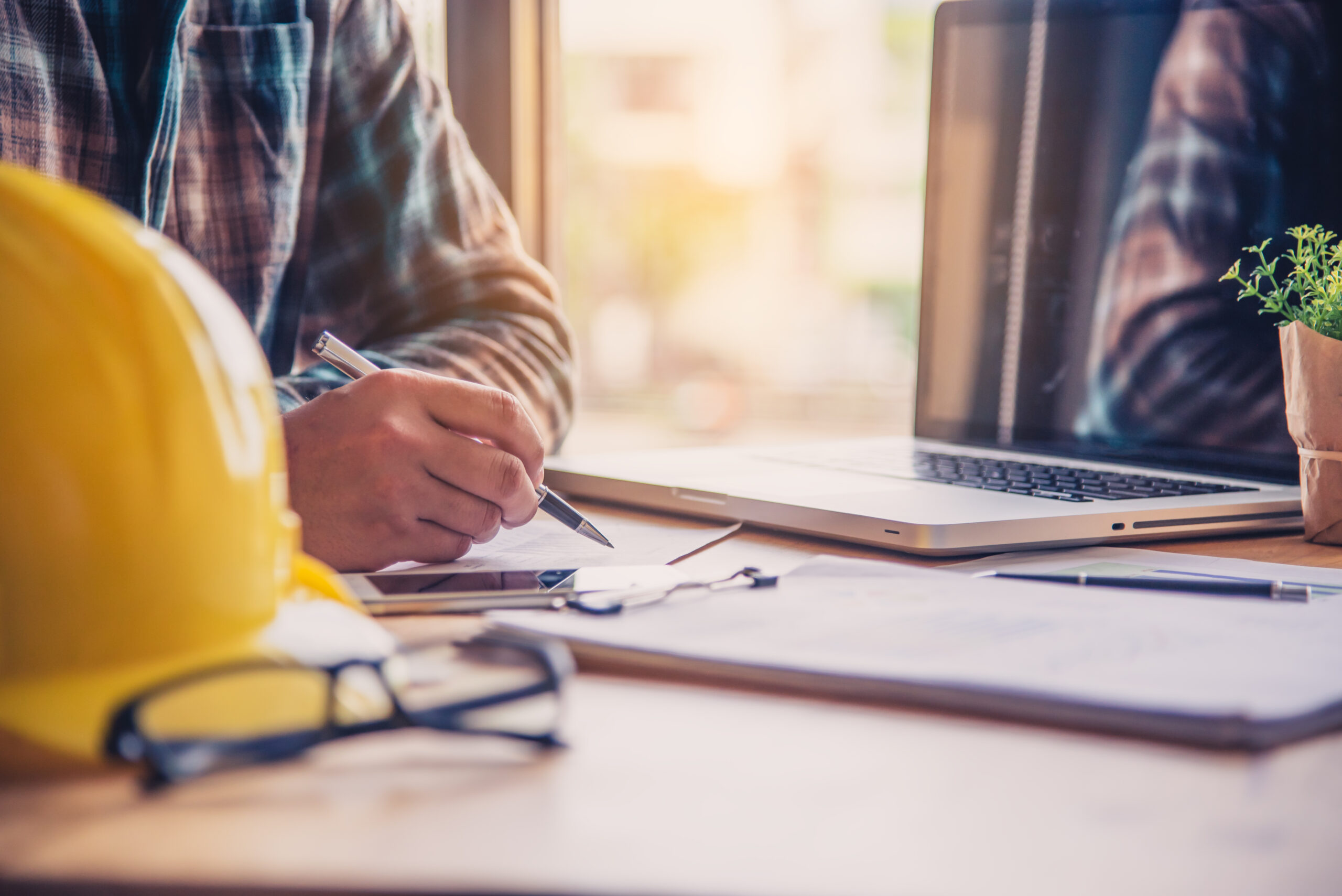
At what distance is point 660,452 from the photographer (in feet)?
2.98

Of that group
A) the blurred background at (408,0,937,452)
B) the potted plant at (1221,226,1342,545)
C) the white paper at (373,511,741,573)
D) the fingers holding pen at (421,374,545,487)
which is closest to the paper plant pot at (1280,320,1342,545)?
the potted plant at (1221,226,1342,545)

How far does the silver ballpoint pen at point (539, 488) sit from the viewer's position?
627 mm

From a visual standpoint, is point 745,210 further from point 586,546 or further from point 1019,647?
point 1019,647

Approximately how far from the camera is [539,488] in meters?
0.62

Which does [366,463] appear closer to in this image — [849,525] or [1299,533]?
[849,525]

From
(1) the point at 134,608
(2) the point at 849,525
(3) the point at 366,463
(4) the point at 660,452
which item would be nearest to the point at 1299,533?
(2) the point at 849,525

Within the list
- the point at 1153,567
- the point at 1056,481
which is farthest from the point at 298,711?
the point at 1056,481

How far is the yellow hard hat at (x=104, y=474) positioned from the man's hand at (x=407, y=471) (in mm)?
257

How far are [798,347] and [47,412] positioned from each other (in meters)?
5.17

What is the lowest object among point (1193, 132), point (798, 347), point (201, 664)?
point (798, 347)

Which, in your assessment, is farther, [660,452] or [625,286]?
[625,286]

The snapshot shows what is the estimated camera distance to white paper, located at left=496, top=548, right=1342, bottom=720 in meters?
0.35

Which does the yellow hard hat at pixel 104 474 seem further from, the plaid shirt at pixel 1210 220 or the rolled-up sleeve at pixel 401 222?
the plaid shirt at pixel 1210 220

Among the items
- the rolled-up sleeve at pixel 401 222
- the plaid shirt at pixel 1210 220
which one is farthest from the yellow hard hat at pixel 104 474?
the plaid shirt at pixel 1210 220
